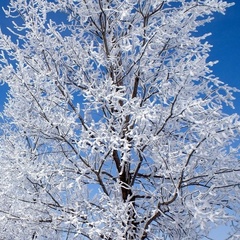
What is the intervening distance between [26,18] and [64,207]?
10.8ft

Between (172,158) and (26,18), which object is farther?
(26,18)

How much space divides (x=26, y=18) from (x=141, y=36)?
2063mm

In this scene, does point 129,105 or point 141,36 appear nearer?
point 129,105

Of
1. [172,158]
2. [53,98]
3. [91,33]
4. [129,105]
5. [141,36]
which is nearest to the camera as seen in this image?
[172,158]

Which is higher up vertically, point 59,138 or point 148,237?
point 59,138

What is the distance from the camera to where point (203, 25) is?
6551 mm

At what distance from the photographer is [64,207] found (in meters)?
5.35

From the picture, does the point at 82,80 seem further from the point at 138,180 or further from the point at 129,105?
the point at 138,180

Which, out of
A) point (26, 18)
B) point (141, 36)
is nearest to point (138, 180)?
point (141, 36)

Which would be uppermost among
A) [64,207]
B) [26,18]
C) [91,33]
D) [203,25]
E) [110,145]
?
[203,25]

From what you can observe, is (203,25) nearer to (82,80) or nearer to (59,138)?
(82,80)

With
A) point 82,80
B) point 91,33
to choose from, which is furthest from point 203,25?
point 82,80

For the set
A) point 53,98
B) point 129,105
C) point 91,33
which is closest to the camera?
point 129,105

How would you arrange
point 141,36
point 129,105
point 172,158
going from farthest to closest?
point 141,36
point 129,105
point 172,158
